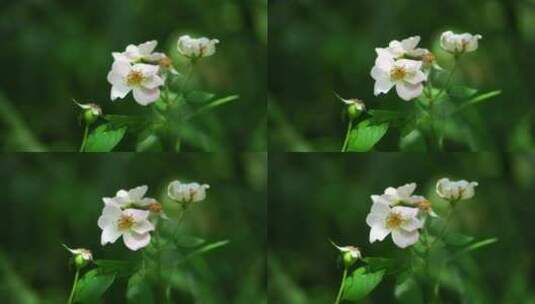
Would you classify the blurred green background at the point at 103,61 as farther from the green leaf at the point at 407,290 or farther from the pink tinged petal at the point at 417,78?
the green leaf at the point at 407,290

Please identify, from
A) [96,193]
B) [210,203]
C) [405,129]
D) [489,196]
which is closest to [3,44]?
[96,193]

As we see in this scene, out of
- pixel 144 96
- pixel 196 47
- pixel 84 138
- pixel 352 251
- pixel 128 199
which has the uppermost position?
pixel 196 47

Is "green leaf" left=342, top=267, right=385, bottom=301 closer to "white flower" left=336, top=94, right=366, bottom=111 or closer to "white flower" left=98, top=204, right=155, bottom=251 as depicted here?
"white flower" left=336, top=94, right=366, bottom=111

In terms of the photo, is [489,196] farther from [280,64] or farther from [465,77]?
[280,64]

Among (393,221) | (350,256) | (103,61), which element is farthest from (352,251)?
(103,61)

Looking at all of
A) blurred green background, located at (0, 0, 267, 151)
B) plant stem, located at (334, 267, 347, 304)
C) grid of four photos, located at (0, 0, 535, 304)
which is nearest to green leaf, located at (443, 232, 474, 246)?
grid of four photos, located at (0, 0, 535, 304)

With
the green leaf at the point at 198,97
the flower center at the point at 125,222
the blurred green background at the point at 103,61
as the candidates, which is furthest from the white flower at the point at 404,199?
the flower center at the point at 125,222

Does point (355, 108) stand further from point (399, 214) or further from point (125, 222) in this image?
point (125, 222)
